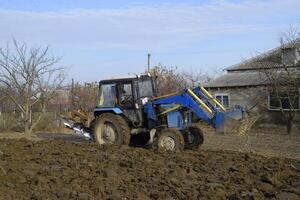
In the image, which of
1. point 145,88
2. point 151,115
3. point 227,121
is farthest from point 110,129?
point 227,121

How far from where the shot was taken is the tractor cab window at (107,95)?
14781 mm

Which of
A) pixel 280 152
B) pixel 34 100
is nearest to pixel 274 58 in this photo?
pixel 34 100

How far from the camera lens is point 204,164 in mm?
10445

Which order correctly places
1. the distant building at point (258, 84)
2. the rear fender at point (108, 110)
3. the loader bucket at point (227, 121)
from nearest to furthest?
the loader bucket at point (227, 121)
the rear fender at point (108, 110)
the distant building at point (258, 84)

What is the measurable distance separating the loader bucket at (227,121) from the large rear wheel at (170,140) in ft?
3.32

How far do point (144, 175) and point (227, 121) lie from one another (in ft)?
14.0

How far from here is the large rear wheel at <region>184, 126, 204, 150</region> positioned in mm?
13797

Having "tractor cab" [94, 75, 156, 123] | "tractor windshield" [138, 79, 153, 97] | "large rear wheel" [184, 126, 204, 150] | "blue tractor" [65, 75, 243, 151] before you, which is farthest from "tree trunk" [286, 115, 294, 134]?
"tractor cab" [94, 75, 156, 123]

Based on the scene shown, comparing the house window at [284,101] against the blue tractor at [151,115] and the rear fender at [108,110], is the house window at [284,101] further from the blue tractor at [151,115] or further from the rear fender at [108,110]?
the rear fender at [108,110]

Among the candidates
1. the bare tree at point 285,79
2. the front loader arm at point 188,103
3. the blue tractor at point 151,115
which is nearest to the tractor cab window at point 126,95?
the blue tractor at point 151,115

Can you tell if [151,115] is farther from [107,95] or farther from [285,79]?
[285,79]

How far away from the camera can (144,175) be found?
9086 mm

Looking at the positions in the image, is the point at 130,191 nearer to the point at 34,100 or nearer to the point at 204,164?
the point at 204,164

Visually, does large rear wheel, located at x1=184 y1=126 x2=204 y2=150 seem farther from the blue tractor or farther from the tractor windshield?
the tractor windshield
